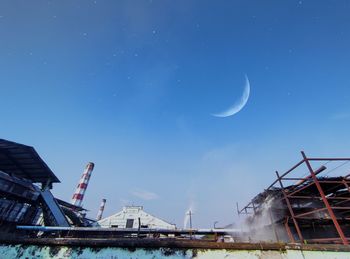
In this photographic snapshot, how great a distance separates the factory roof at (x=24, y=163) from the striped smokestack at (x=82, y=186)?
12634 mm

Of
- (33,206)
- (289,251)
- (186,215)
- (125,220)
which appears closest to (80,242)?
(289,251)

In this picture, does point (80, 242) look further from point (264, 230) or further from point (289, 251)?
point (264, 230)

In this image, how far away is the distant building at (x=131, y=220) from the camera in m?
25.2

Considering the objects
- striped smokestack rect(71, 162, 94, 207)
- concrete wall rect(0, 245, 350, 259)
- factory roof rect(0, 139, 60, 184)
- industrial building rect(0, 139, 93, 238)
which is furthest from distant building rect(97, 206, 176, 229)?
concrete wall rect(0, 245, 350, 259)

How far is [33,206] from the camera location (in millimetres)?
13227

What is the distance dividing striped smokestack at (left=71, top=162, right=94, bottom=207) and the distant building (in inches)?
179

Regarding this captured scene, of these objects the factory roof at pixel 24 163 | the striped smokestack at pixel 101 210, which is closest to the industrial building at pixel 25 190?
the factory roof at pixel 24 163

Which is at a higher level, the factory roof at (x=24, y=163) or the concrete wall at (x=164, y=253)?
the factory roof at (x=24, y=163)

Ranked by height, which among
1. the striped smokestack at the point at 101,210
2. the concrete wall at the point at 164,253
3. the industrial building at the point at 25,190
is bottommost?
the concrete wall at the point at 164,253

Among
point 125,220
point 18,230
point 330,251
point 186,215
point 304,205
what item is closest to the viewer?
point 330,251

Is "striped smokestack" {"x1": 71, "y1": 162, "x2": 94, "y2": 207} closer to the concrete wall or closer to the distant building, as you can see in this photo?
the distant building

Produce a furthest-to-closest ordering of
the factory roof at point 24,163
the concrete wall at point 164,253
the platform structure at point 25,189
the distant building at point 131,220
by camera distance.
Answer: the distant building at point 131,220 → the factory roof at point 24,163 → the platform structure at point 25,189 → the concrete wall at point 164,253

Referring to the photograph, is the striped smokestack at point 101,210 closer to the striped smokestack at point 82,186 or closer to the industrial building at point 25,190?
the striped smokestack at point 82,186

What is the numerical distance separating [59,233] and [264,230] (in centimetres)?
1316
